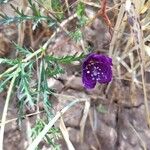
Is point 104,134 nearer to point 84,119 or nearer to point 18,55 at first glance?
point 84,119

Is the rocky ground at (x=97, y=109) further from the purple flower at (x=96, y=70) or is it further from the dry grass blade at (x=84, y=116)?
the purple flower at (x=96, y=70)

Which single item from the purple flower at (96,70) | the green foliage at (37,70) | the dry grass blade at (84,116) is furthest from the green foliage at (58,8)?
the dry grass blade at (84,116)

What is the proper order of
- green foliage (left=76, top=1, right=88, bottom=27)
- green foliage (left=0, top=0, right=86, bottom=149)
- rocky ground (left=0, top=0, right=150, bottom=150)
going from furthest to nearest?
rocky ground (left=0, top=0, right=150, bottom=150)
green foliage (left=76, top=1, right=88, bottom=27)
green foliage (left=0, top=0, right=86, bottom=149)

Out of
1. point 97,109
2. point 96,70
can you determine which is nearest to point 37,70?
point 96,70

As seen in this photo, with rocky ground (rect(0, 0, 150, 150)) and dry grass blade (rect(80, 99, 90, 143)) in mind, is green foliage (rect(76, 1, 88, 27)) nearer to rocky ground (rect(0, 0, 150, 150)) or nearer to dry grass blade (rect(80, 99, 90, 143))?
rocky ground (rect(0, 0, 150, 150))

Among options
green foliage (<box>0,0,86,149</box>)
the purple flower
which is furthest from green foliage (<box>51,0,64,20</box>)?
the purple flower

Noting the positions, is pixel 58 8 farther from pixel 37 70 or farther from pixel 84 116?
pixel 84 116

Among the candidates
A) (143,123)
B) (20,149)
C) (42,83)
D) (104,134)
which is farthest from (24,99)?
(143,123)

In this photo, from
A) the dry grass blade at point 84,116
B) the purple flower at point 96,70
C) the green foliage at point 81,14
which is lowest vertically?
the dry grass blade at point 84,116
